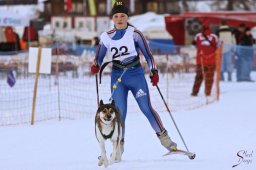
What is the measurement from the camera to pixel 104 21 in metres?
38.1

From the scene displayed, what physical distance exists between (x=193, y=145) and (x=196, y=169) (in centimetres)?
177

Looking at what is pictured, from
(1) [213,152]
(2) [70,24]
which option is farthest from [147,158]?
(2) [70,24]

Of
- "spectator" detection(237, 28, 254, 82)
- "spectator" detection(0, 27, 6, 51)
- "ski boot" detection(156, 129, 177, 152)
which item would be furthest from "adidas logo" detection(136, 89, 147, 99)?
"spectator" detection(0, 27, 6, 51)

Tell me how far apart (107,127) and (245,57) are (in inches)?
490

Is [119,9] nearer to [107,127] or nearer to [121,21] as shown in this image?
[121,21]

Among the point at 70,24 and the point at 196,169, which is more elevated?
the point at 196,169

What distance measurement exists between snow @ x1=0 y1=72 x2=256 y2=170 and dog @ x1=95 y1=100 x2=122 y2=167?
14 cm

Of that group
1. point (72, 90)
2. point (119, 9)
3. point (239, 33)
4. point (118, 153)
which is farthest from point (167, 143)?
point (239, 33)

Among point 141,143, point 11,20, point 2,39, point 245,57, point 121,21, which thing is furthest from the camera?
point 2,39

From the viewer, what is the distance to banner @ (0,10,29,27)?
2155 cm

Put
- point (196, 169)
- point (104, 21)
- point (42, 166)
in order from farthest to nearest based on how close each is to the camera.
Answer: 1. point (104, 21)
2. point (42, 166)
3. point (196, 169)

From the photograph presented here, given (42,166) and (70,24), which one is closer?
(42,166)

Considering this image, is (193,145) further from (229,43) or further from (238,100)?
(229,43)

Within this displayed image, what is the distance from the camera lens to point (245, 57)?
1825cm
